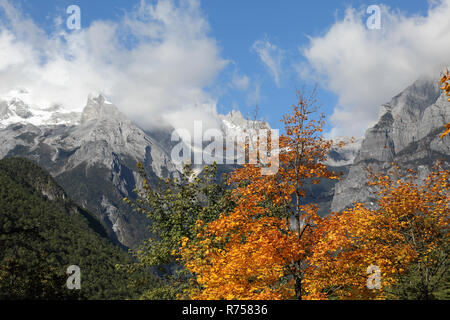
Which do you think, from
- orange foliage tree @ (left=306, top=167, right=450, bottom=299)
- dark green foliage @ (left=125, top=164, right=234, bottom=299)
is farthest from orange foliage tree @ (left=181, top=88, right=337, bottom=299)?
dark green foliage @ (left=125, top=164, right=234, bottom=299)

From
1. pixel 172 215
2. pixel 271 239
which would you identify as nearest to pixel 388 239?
pixel 271 239

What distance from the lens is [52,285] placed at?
141ft

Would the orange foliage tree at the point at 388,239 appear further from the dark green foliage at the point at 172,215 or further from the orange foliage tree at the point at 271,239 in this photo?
the dark green foliage at the point at 172,215

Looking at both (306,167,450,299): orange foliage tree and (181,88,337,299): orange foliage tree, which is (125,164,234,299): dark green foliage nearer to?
(181,88,337,299): orange foliage tree

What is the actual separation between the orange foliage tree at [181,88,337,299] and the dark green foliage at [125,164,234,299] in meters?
6.13

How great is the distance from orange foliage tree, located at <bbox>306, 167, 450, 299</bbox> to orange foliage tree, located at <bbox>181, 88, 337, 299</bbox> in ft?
4.69

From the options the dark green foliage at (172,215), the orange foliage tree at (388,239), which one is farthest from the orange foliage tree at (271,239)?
the dark green foliage at (172,215)

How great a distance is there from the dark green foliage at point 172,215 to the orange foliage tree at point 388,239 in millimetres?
9894

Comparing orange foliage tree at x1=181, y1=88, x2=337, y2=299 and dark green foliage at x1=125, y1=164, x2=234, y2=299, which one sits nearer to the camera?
orange foliage tree at x1=181, y1=88, x2=337, y2=299

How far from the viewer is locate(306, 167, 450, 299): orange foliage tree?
1955 centimetres
